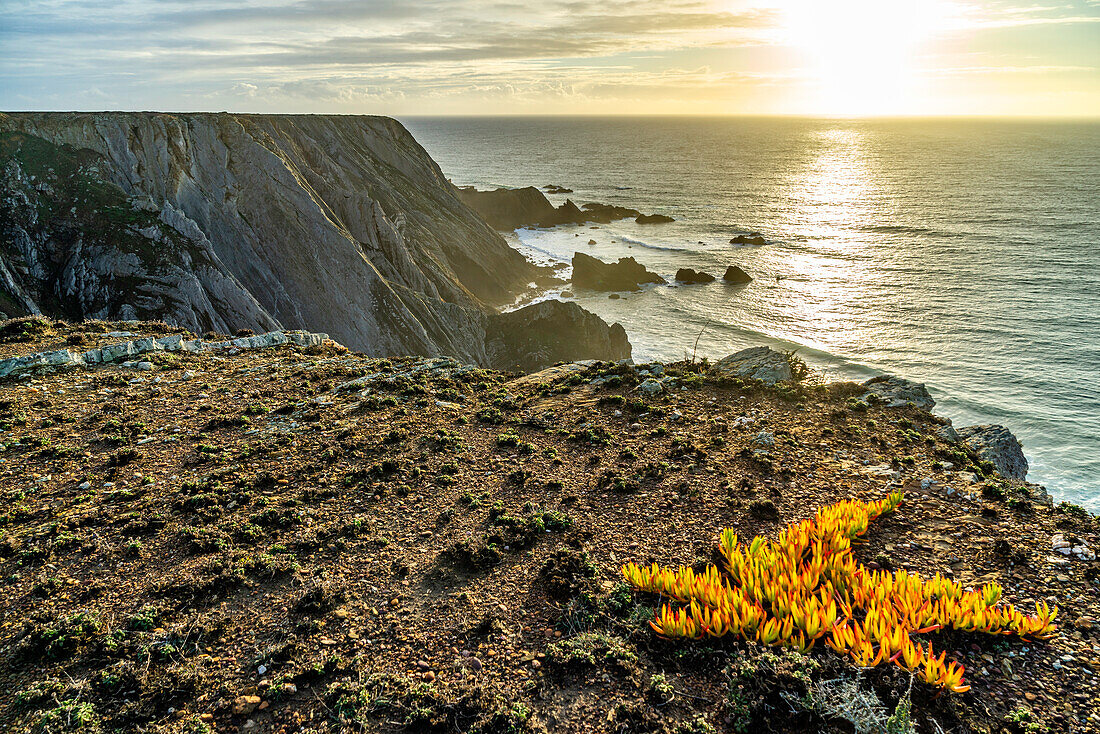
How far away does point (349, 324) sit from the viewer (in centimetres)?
3114

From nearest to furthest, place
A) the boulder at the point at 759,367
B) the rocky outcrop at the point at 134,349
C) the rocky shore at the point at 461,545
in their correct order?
the rocky shore at the point at 461,545, the rocky outcrop at the point at 134,349, the boulder at the point at 759,367

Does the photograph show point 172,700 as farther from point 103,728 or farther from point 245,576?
point 245,576

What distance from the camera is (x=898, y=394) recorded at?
1458cm

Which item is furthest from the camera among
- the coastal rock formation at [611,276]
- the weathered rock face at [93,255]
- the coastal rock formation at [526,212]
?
the coastal rock formation at [526,212]

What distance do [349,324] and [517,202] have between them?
5512 centimetres

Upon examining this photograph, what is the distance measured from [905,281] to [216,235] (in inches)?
2184

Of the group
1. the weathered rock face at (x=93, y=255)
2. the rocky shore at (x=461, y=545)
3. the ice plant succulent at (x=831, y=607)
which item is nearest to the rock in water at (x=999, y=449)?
the rocky shore at (x=461, y=545)

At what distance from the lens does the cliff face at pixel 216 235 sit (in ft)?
81.0

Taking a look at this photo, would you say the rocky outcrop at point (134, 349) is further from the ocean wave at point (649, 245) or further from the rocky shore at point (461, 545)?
the ocean wave at point (649, 245)

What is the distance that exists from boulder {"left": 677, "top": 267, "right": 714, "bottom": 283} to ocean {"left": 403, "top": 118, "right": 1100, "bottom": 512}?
141cm

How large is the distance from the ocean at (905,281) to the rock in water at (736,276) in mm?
1122

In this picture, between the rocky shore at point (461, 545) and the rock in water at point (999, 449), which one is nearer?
the rocky shore at point (461, 545)

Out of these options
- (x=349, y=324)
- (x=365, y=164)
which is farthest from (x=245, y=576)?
(x=365, y=164)

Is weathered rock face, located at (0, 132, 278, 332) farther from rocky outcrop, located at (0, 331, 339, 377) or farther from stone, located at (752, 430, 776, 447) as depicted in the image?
stone, located at (752, 430, 776, 447)
